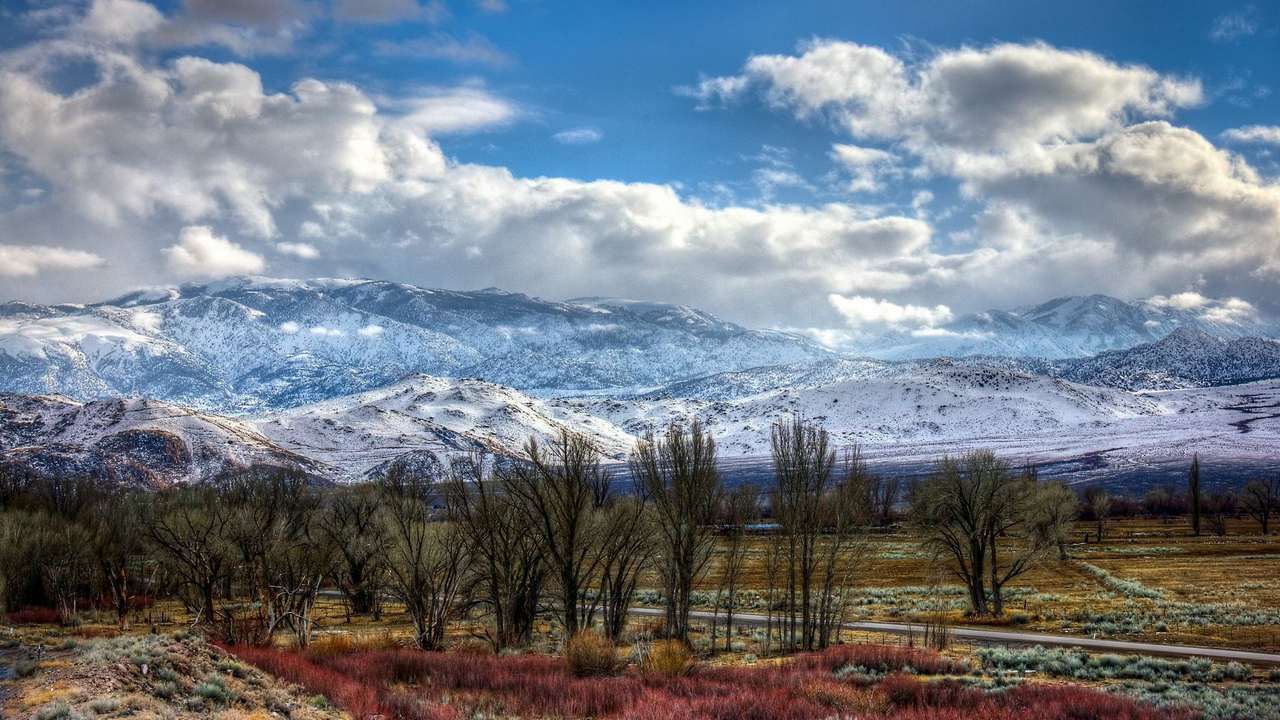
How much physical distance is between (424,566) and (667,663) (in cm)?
2527

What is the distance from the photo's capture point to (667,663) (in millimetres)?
24359

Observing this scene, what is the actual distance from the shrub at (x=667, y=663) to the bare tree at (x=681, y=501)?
13.2 m

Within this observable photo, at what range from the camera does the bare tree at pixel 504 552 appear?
42234 millimetres

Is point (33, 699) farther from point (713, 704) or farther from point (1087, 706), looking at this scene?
point (1087, 706)

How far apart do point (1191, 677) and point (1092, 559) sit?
74.5 meters

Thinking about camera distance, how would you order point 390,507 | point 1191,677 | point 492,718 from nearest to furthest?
point 492,718 < point 1191,677 < point 390,507

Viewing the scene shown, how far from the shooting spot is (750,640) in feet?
143

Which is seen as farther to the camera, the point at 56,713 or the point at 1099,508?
the point at 1099,508

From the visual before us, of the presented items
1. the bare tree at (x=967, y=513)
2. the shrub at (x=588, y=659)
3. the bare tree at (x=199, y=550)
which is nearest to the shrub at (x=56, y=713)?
the shrub at (x=588, y=659)

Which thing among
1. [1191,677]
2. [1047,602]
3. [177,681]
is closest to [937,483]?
[1047,602]

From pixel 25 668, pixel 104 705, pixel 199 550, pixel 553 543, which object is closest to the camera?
pixel 104 705

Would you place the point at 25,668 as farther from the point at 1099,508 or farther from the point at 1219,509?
the point at 1219,509

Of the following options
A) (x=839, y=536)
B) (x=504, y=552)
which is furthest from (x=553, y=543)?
(x=839, y=536)

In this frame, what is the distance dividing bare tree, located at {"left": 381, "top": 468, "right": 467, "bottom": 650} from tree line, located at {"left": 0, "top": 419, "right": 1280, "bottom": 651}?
0.19 metres
